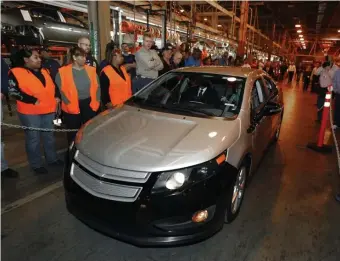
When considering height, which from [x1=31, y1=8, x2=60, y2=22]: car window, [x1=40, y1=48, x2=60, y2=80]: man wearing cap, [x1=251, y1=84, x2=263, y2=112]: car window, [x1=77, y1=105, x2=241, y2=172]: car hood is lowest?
[x1=77, y1=105, x2=241, y2=172]: car hood

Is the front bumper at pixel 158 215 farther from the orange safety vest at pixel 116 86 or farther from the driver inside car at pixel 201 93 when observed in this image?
the orange safety vest at pixel 116 86

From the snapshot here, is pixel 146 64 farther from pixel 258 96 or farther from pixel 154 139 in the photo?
pixel 154 139

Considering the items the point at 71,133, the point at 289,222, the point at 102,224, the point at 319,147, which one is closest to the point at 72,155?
the point at 102,224

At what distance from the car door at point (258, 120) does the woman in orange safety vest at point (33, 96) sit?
2.73 meters

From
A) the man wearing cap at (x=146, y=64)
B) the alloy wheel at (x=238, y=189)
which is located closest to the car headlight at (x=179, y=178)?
the alloy wheel at (x=238, y=189)

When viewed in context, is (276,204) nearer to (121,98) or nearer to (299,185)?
(299,185)

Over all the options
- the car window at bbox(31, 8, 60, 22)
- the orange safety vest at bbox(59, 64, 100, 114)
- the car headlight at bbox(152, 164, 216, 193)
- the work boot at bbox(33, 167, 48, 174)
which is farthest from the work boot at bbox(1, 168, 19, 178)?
the car window at bbox(31, 8, 60, 22)

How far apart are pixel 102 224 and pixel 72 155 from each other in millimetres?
769

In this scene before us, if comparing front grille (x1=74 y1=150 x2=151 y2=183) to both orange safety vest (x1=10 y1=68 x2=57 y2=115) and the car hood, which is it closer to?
the car hood

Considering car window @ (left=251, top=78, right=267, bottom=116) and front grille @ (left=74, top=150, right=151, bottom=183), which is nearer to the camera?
front grille @ (left=74, top=150, right=151, bottom=183)

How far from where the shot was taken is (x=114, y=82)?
4.54 metres

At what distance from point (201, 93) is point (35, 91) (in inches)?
86.0

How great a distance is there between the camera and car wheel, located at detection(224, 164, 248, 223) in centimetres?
283

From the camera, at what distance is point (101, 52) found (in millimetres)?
6145
